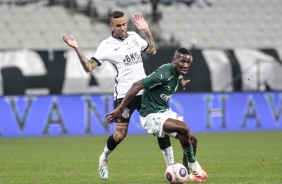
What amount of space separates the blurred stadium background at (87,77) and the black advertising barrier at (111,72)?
0.03 metres

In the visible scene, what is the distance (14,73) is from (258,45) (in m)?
10.5

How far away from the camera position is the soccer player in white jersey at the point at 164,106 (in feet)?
29.5

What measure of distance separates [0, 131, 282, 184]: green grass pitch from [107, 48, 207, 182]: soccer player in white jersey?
1.92 ft

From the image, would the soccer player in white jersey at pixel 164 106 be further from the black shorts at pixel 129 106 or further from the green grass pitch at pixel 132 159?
the black shorts at pixel 129 106

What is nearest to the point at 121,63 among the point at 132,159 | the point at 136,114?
the point at 132,159

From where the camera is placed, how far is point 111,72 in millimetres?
21375

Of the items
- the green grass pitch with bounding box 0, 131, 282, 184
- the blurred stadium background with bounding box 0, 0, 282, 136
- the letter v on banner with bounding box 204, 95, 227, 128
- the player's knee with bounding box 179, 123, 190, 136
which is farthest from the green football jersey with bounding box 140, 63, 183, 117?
the letter v on banner with bounding box 204, 95, 227, 128

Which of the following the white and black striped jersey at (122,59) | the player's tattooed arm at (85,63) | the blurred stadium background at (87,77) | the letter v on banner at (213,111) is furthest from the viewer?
the letter v on banner at (213,111)

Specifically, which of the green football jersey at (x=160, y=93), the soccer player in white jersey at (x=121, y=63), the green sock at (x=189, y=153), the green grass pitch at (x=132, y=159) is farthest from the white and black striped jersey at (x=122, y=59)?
the green sock at (x=189, y=153)

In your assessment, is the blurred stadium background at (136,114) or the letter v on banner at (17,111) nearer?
the blurred stadium background at (136,114)

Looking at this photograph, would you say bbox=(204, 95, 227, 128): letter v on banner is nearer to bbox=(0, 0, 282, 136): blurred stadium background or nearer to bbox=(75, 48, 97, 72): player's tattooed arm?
bbox=(0, 0, 282, 136): blurred stadium background

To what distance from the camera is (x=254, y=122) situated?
22000 mm

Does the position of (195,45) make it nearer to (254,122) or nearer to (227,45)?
(227,45)

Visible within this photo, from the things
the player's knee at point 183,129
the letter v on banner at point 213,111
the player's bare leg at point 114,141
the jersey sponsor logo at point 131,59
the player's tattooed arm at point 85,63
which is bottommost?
the letter v on banner at point 213,111
